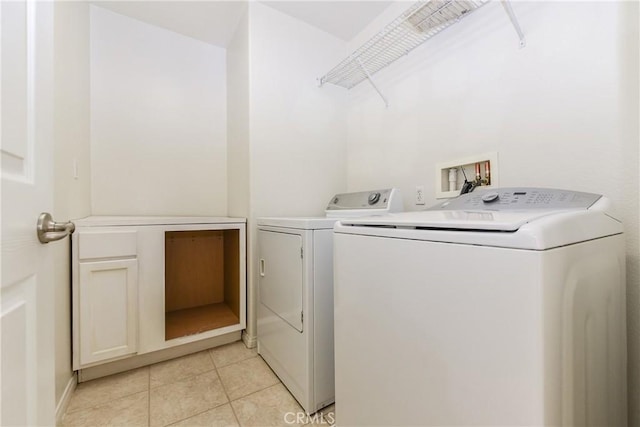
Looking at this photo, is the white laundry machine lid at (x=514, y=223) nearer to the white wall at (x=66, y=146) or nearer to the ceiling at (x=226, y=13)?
the white wall at (x=66, y=146)

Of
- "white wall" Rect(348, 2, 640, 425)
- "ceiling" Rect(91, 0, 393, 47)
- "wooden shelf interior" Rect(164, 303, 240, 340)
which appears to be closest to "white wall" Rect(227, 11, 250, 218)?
"ceiling" Rect(91, 0, 393, 47)

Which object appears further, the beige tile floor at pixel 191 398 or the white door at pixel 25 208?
the beige tile floor at pixel 191 398

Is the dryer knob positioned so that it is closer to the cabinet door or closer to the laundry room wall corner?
the laundry room wall corner

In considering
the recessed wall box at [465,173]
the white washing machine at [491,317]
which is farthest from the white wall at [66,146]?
the recessed wall box at [465,173]

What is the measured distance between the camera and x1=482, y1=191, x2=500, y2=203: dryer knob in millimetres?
1039

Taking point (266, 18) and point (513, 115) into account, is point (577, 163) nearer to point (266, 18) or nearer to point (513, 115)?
point (513, 115)

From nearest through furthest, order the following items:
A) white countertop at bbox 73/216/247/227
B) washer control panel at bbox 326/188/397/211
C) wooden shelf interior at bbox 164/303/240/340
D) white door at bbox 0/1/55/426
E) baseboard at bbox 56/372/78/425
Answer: white door at bbox 0/1/55/426, baseboard at bbox 56/372/78/425, white countertop at bbox 73/216/247/227, washer control panel at bbox 326/188/397/211, wooden shelf interior at bbox 164/303/240/340

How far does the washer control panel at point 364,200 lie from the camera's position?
163 centimetres

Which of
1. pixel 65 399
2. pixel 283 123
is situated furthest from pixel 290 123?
pixel 65 399

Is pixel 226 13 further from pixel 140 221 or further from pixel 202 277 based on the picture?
pixel 202 277

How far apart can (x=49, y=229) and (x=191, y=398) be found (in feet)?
3.91

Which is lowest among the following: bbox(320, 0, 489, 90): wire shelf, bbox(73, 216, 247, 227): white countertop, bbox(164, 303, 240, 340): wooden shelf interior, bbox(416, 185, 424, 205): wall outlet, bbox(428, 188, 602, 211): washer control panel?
bbox(164, 303, 240, 340): wooden shelf interior

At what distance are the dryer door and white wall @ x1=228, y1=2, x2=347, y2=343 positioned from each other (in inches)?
8.5

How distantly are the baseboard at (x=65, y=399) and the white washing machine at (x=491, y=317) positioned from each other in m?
1.30
